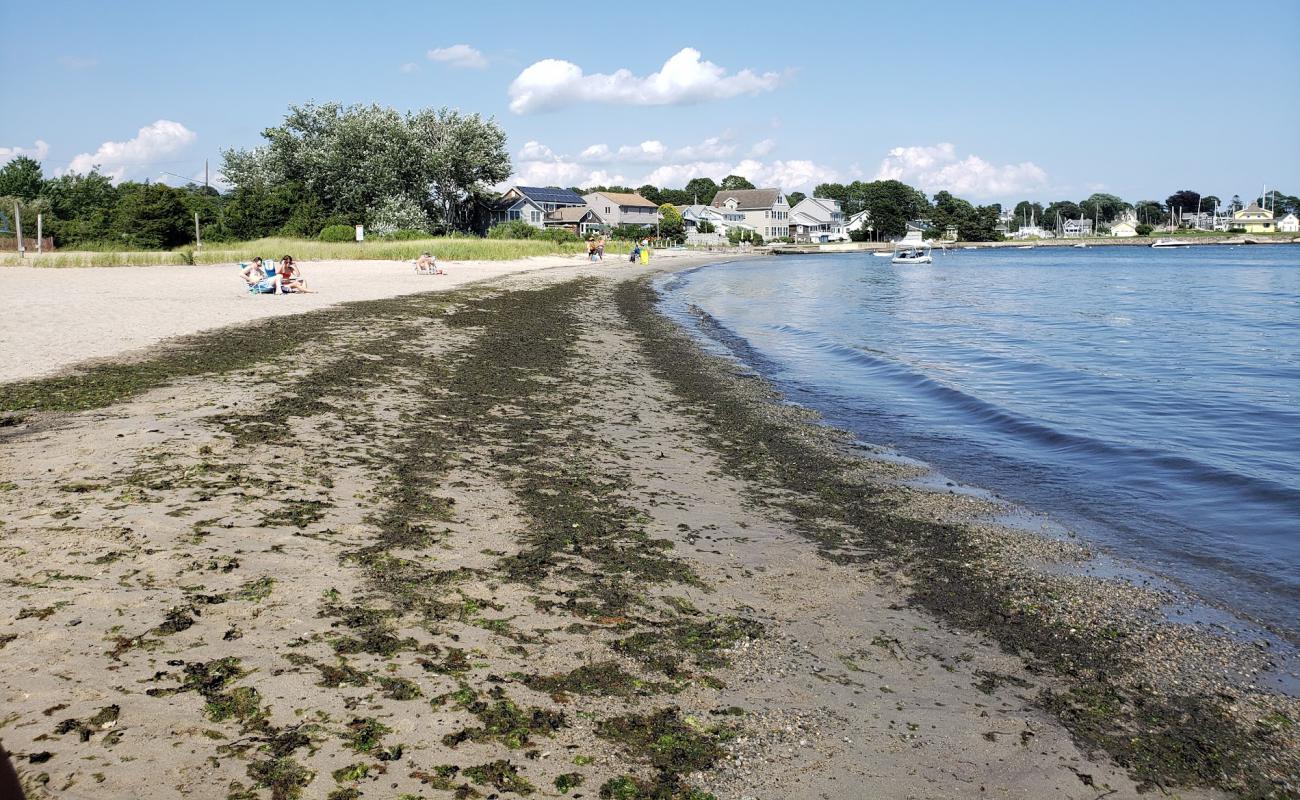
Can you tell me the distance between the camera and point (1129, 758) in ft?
13.9

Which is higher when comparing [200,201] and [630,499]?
[200,201]

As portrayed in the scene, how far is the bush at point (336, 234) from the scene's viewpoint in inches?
2618

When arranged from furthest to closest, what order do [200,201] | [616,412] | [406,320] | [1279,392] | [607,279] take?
[200,201]
[607,279]
[406,320]
[1279,392]
[616,412]

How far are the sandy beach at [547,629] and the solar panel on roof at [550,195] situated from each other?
108m

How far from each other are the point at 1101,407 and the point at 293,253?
5014 centimetres

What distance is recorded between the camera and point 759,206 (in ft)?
508

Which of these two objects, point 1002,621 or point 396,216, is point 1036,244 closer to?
point 396,216

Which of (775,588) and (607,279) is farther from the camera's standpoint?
(607,279)

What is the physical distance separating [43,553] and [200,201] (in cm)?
7347

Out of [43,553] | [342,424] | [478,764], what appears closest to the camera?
[478,764]

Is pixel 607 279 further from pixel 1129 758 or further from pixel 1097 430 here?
pixel 1129 758

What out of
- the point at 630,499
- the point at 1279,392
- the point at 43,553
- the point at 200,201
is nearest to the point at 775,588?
the point at 630,499

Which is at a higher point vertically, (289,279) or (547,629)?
(289,279)

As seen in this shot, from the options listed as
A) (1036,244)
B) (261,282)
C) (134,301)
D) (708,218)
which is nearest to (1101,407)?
(134,301)
